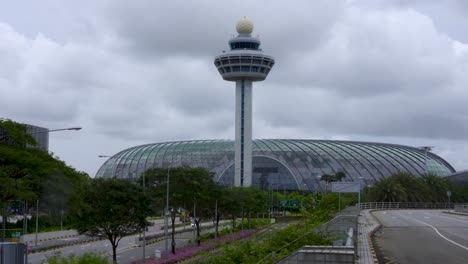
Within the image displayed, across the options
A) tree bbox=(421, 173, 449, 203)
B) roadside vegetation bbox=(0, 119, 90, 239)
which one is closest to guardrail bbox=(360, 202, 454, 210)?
tree bbox=(421, 173, 449, 203)

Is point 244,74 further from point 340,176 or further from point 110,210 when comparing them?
point 110,210

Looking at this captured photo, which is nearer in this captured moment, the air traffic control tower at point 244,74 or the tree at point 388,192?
the tree at point 388,192

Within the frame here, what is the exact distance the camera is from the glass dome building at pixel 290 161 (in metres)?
143

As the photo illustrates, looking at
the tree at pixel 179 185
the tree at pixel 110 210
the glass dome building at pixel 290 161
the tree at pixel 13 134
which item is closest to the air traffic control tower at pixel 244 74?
the glass dome building at pixel 290 161

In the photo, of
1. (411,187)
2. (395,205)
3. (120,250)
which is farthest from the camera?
(411,187)

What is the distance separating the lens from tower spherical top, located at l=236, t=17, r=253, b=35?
443 ft

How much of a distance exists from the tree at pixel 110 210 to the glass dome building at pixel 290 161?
299ft

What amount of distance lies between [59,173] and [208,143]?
132841 millimetres

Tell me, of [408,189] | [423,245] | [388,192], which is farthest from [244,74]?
[423,245]

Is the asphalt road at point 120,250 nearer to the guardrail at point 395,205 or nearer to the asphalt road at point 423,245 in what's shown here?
the asphalt road at point 423,245

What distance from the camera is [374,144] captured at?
557 ft

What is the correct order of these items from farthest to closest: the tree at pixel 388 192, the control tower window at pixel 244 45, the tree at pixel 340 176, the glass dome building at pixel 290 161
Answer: the glass dome building at pixel 290 161
the tree at pixel 340 176
the control tower window at pixel 244 45
the tree at pixel 388 192

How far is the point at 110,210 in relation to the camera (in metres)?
47.3

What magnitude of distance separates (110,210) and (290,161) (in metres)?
101
